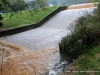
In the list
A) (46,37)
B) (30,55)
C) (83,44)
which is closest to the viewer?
(83,44)

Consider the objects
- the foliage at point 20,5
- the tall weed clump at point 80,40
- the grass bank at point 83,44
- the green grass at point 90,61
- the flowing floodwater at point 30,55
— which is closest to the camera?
the green grass at point 90,61

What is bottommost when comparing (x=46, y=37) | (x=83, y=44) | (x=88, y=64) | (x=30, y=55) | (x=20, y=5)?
(x=46, y=37)

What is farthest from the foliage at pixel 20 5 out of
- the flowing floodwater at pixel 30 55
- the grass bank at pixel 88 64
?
the grass bank at pixel 88 64

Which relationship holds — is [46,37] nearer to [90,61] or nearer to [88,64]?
[90,61]

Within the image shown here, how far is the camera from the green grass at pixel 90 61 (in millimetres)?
5532

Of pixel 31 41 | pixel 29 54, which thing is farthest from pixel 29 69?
pixel 31 41

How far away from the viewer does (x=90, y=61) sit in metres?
5.88

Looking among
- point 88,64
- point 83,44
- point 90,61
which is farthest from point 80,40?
point 88,64

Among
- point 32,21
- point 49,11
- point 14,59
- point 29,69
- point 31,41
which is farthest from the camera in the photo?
point 49,11

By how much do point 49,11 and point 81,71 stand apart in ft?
40.4

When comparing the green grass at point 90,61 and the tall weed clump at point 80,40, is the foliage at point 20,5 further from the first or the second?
the green grass at point 90,61

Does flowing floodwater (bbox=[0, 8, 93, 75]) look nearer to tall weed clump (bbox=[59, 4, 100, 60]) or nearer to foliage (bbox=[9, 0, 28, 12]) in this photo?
tall weed clump (bbox=[59, 4, 100, 60])

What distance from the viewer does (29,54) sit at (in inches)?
322

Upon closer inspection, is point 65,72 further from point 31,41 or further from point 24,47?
point 31,41
